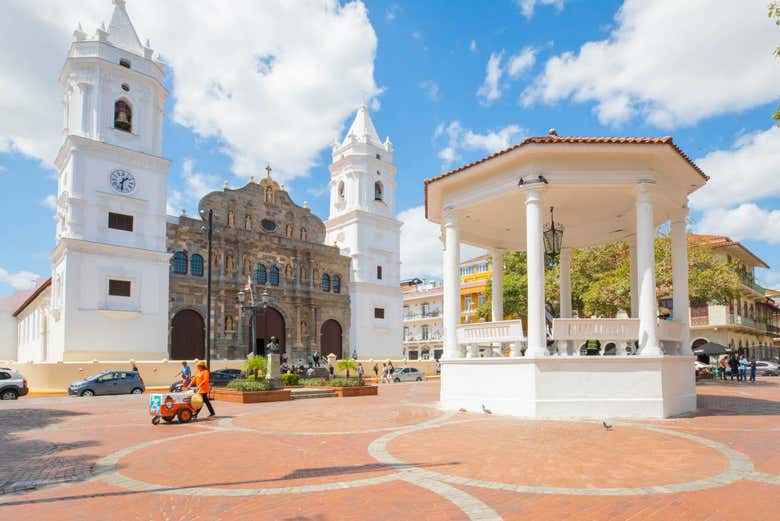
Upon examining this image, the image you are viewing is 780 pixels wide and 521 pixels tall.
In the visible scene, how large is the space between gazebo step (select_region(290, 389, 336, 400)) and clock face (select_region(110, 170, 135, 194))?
21.8m

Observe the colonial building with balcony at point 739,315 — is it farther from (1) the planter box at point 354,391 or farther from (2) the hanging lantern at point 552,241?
(2) the hanging lantern at point 552,241

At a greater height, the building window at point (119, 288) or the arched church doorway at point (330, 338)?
the building window at point (119, 288)

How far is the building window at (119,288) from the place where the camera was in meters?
34.3

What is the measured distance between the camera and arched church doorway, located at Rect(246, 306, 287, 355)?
44.4 m

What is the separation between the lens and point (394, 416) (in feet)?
42.7

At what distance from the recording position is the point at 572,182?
1281 centimetres

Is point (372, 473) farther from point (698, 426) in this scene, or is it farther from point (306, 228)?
point (306, 228)

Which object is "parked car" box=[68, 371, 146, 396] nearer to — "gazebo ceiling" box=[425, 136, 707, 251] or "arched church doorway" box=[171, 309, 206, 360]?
"arched church doorway" box=[171, 309, 206, 360]

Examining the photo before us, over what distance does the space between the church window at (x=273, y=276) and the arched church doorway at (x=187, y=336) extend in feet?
24.7

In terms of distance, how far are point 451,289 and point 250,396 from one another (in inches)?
351

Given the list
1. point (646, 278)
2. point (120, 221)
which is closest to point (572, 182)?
point (646, 278)

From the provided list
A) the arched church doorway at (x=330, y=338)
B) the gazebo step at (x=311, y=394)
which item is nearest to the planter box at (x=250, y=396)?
the gazebo step at (x=311, y=394)

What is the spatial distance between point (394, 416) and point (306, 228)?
126 ft

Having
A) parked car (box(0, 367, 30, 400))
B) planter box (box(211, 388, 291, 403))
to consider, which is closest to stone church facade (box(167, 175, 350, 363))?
parked car (box(0, 367, 30, 400))
